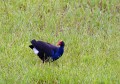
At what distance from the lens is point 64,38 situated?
7031mm

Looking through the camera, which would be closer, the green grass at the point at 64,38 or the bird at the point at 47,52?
the green grass at the point at 64,38

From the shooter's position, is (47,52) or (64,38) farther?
(64,38)

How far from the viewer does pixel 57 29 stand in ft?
24.2

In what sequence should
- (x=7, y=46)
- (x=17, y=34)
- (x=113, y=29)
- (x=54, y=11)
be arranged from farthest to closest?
(x=54, y=11), (x=113, y=29), (x=17, y=34), (x=7, y=46)

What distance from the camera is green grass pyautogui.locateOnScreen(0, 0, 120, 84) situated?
5699mm

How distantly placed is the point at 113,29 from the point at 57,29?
3.18 feet

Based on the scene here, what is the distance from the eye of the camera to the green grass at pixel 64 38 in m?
5.70

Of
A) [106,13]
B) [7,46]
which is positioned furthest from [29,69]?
[106,13]

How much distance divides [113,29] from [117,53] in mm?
1059

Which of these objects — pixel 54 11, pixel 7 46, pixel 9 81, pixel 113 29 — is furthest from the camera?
pixel 54 11

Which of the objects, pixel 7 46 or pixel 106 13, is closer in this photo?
pixel 7 46

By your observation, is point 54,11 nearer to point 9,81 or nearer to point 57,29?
point 57,29

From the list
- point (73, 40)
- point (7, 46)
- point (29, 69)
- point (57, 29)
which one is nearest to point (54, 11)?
point (57, 29)

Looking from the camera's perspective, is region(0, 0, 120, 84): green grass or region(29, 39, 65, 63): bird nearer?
region(0, 0, 120, 84): green grass
